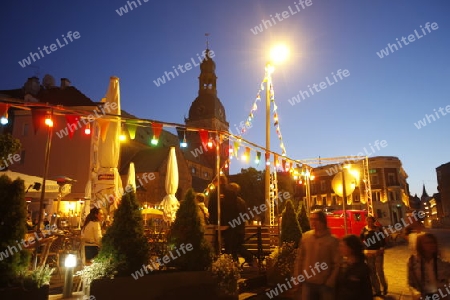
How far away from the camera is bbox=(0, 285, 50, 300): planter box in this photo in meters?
4.24

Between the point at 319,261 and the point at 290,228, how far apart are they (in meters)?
4.42

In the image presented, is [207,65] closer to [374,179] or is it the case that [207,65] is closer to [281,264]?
[374,179]

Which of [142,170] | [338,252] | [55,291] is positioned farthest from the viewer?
[142,170]

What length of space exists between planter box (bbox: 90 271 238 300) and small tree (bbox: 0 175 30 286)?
1.22m

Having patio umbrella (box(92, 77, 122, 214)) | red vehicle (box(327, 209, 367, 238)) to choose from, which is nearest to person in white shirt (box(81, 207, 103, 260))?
patio umbrella (box(92, 77, 122, 214))

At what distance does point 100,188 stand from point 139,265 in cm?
483

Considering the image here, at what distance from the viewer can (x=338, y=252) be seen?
15.0 feet

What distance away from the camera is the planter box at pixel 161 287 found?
213 inches

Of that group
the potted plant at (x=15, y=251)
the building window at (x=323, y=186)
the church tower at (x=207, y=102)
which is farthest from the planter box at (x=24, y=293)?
the church tower at (x=207, y=102)

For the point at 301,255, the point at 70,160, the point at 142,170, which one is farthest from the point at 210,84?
the point at 301,255

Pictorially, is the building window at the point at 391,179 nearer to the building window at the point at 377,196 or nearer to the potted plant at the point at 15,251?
the building window at the point at 377,196

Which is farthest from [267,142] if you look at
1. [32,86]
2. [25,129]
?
[32,86]

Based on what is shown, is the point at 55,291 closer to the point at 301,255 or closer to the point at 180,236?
the point at 180,236

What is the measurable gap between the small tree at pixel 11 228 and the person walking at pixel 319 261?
373 cm
